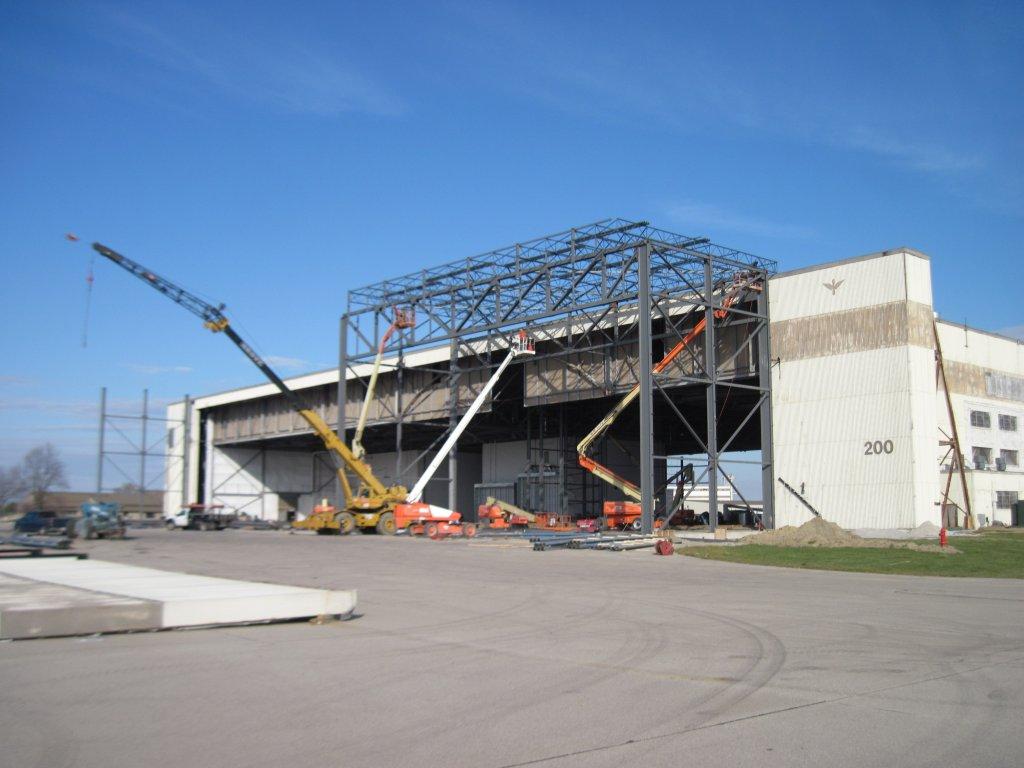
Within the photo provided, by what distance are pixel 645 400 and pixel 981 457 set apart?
57.4 ft


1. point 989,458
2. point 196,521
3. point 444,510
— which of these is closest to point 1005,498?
point 989,458

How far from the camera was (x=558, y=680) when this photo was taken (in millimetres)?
9734

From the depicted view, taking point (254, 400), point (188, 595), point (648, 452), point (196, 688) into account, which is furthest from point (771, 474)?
point (254, 400)

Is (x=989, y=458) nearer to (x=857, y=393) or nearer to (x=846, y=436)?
(x=846, y=436)

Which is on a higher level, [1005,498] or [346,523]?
[1005,498]

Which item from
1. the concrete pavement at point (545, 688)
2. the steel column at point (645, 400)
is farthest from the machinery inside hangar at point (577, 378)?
the concrete pavement at point (545, 688)

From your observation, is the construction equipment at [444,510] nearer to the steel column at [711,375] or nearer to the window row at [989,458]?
the steel column at [711,375]

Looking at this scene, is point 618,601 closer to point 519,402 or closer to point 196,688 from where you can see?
point 196,688

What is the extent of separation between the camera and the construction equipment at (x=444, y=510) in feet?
163

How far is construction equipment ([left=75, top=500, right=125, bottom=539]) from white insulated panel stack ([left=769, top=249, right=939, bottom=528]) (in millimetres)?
33724

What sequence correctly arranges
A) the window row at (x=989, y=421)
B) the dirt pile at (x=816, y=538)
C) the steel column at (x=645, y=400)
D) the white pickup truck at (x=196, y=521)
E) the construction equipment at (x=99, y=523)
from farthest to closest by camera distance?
the white pickup truck at (x=196, y=521) → the construction equipment at (x=99, y=523) → the window row at (x=989, y=421) → the steel column at (x=645, y=400) → the dirt pile at (x=816, y=538)

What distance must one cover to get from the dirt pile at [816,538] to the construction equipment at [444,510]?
16445 millimetres

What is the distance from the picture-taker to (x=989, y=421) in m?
45.6

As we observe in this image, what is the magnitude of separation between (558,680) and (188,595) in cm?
674
